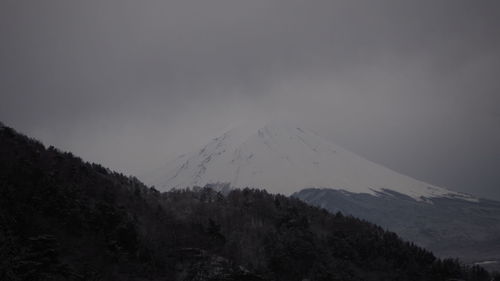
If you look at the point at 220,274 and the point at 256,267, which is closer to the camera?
the point at 220,274

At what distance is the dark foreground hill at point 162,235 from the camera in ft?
108

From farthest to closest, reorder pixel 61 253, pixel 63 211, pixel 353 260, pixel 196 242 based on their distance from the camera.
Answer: pixel 353 260
pixel 196 242
pixel 63 211
pixel 61 253

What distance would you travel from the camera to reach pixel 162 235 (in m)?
45.9

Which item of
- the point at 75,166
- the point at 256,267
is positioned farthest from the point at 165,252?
the point at 75,166

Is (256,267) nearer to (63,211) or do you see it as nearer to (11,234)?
(63,211)

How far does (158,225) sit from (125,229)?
7.00 metres

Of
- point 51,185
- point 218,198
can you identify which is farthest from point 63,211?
point 218,198

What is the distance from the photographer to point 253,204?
6369cm

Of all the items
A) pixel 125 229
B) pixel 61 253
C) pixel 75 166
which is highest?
pixel 75 166

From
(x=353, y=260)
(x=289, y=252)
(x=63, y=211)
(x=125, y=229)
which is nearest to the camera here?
(x=63, y=211)

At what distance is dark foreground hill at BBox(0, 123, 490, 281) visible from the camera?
108 feet

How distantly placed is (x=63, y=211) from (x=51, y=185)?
2619 mm

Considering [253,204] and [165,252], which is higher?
[253,204]

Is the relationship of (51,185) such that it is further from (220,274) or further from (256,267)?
(256,267)
